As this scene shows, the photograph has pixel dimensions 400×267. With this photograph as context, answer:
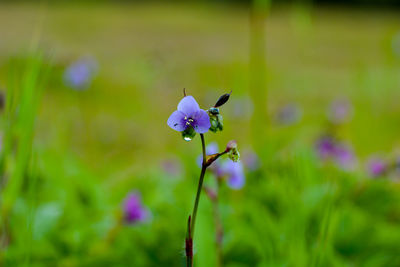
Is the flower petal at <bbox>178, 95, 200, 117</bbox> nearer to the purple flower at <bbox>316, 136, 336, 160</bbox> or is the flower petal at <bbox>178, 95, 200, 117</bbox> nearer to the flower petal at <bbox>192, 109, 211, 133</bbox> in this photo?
the flower petal at <bbox>192, 109, 211, 133</bbox>

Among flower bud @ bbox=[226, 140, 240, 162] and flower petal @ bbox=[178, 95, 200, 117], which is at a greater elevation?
flower petal @ bbox=[178, 95, 200, 117]

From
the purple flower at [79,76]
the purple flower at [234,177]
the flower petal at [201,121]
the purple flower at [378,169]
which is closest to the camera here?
the flower petal at [201,121]

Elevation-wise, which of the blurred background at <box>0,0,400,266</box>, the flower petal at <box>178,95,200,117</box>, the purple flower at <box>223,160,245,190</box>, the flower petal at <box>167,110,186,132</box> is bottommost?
the blurred background at <box>0,0,400,266</box>

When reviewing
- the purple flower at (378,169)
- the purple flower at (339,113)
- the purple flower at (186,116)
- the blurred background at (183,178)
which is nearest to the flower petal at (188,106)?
the purple flower at (186,116)

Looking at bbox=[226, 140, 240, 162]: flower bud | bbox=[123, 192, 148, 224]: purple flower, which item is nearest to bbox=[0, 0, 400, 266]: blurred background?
bbox=[123, 192, 148, 224]: purple flower

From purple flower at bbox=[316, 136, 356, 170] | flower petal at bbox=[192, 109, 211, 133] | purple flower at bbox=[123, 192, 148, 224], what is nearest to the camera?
flower petal at bbox=[192, 109, 211, 133]

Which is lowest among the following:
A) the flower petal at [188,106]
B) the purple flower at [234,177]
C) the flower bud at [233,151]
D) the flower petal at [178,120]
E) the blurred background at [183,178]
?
the blurred background at [183,178]

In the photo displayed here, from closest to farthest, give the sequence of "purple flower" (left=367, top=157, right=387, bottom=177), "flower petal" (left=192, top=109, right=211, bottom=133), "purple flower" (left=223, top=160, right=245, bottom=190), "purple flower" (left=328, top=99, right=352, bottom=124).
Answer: "flower petal" (left=192, top=109, right=211, bottom=133)
"purple flower" (left=223, top=160, right=245, bottom=190)
"purple flower" (left=367, top=157, right=387, bottom=177)
"purple flower" (left=328, top=99, right=352, bottom=124)

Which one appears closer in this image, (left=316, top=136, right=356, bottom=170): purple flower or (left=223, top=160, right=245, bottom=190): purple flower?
(left=223, top=160, right=245, bottom=190): purple flower

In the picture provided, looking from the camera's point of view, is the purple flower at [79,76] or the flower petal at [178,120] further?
the purple flower at [79,76]

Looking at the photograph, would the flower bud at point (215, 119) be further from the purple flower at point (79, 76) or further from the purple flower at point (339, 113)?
the purple flower at point (79, 76)
